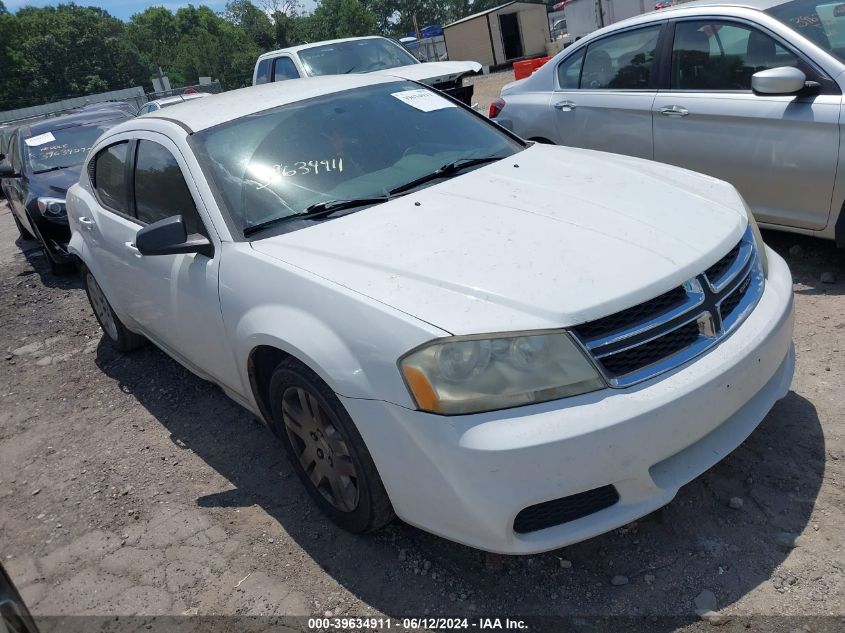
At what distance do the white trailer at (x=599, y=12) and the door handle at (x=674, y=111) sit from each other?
23027 millimetres

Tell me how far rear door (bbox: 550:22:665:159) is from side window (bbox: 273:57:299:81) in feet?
17.8

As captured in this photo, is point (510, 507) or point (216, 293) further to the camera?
point (216, 293)

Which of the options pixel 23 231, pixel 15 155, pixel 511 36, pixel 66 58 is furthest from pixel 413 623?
pixel 66 58

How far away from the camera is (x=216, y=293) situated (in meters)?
2.95

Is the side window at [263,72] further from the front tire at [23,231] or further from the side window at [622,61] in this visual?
the side window at [622,61]

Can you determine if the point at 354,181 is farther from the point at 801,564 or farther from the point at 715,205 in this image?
the point at 801,564

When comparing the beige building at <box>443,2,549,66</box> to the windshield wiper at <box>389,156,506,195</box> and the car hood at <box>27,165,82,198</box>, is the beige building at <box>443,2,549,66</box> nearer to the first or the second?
the car hood at <box>27,165,82,198</box>

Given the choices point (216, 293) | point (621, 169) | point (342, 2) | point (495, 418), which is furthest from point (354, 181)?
point (342, 2)

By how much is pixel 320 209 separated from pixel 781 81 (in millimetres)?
2791

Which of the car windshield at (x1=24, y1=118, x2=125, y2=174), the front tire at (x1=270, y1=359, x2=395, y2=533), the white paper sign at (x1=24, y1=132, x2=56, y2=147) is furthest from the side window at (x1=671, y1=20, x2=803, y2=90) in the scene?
the white paper sign at (x1=24, y1=132, x2=56, y2=147)

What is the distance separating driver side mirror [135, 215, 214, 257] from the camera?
290cm

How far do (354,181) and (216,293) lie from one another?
0.79 meters

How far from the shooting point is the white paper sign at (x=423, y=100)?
3779mm

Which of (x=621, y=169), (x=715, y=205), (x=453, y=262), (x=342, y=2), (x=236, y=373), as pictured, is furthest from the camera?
(x=342, y=2)
